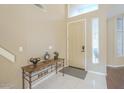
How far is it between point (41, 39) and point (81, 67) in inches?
82.8

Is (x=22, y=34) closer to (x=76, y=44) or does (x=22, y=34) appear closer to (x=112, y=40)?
(x=76, y=44)

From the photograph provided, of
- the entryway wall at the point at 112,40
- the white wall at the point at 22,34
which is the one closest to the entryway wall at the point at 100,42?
the entryway wall at the point at 112,40

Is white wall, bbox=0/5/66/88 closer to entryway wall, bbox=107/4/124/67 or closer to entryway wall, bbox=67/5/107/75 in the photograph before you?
entryway wall, bbox=67/5/107/75

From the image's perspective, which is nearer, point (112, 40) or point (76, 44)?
point (112, 40)

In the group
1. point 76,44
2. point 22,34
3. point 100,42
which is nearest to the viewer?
point 22,34

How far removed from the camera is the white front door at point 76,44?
4695 mm

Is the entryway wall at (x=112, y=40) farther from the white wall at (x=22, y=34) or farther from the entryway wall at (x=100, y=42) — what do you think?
the white wall at (x=22, y=34)

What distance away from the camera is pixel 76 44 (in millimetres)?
4934

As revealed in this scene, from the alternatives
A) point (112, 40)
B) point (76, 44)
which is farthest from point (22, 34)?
point (112, 40)

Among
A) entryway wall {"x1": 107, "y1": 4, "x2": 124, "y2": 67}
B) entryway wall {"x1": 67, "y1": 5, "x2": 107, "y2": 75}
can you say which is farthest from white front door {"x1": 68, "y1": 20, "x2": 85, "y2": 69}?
entryway wall {"x1": 107, "y1": 4, "x2": 124, "y2": 67}

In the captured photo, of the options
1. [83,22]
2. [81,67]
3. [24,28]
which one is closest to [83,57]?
[81,67]
